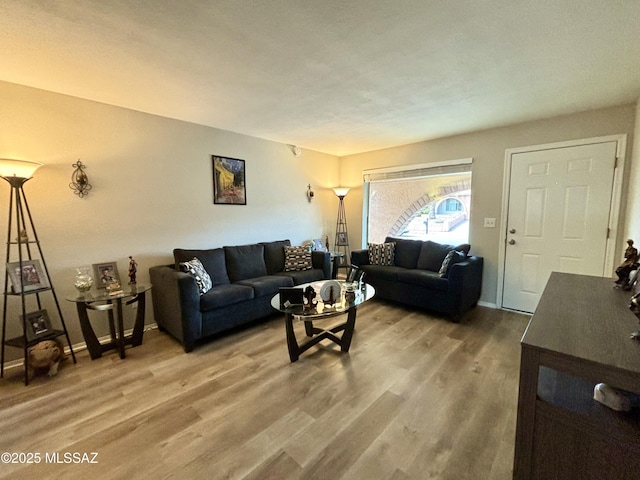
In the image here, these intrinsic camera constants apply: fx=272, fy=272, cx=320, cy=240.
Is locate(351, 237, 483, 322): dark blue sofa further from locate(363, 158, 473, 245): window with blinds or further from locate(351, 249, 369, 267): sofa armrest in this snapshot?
locate(363, 158, 473, 245): window with blinds

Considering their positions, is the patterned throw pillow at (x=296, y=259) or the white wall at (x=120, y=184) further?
the patterned throw pillow at (x=296, y=259)

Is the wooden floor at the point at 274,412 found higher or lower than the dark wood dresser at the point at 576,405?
lower

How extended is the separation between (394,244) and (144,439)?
11.8 ft

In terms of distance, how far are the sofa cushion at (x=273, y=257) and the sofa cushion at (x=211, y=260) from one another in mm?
629

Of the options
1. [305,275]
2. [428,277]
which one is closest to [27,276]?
[305,275]

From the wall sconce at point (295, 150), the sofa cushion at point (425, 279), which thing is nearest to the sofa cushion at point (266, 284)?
the sofa cushion at point (425, 279)

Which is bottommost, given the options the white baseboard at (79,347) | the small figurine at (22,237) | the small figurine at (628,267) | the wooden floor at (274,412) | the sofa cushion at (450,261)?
the wooden floor at (274,412)

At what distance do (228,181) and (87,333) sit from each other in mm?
2179

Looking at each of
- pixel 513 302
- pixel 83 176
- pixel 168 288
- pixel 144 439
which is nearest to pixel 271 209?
pixel 168 288

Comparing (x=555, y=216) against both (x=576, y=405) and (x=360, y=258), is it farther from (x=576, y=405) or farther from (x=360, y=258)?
(x=576, y=405)

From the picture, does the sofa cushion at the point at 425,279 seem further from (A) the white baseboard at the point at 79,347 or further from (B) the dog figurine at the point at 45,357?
(B) the dog figurine at the point at 45,357

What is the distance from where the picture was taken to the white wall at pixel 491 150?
2791mm

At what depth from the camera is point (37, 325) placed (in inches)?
89.1

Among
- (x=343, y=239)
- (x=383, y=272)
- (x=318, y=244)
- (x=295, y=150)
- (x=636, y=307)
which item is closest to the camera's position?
(x=636, y=307)
